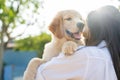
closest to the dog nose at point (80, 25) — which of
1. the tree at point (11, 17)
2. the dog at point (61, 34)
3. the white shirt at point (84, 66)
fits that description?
Result: the dog at point (61, 34)

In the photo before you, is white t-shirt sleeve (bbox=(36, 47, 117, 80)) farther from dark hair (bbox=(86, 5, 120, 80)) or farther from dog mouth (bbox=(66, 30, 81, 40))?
dog mouth (bbox=(66, 30, 81, 40))

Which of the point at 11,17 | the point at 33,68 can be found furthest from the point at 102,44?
the point at 11,17

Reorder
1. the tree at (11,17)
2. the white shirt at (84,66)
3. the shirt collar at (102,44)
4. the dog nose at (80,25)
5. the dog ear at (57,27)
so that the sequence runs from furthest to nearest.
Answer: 1. the tree at (11,17)
2. the dog ear at (57,27)
3. the dog nose at (80,25)
4. the shirt collar at (102,44)
5. the white shirt at (84,66)

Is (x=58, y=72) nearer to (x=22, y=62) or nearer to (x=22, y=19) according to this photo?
(x=22, y=19)

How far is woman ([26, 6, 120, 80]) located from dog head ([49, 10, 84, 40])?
399 millimetres

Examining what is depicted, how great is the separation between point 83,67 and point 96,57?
0.11 meters

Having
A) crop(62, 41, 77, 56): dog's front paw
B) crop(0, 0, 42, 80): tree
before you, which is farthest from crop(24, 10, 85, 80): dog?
crop(0, 0, 42, 80): tree

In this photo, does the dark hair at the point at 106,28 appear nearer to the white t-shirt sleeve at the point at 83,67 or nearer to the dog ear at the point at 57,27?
the white t-shirt sleeve at the point at 83,67

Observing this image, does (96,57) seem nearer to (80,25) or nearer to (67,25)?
(80,25)

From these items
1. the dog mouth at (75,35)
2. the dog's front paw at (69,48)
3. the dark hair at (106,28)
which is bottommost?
the dog mouth at (75,35)

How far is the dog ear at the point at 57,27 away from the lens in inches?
147

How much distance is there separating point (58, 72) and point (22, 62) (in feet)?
83.1

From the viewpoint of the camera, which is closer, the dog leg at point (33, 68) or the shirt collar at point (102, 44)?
the shirt collar at point (102, 44)

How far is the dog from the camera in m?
→ 3.60
